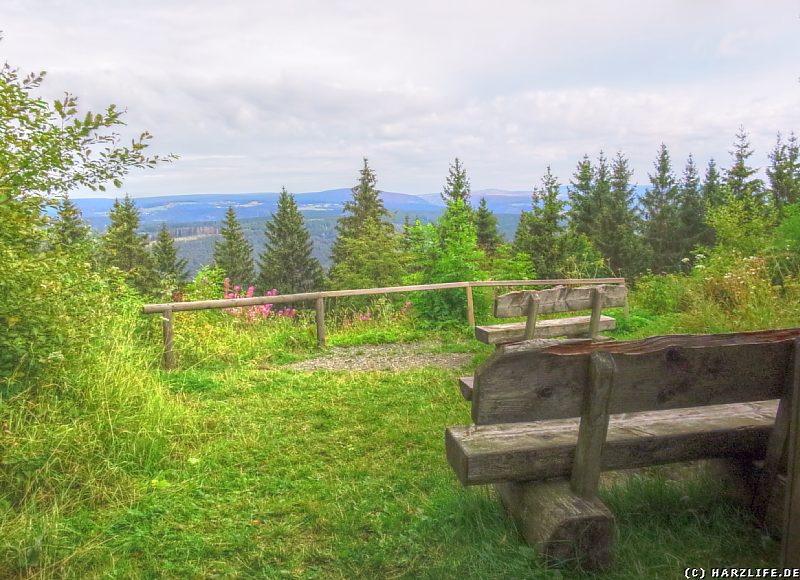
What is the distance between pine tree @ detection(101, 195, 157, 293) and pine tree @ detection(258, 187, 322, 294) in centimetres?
1418

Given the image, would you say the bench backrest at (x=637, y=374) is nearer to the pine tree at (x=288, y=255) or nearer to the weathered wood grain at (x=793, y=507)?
the weathered wood grain at (x=793, y=507)

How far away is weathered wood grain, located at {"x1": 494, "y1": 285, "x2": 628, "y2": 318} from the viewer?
5.39 metres

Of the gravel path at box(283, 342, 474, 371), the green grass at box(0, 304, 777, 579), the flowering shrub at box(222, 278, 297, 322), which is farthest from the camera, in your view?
the flowering shrub at box(222, 278, 297, 322)

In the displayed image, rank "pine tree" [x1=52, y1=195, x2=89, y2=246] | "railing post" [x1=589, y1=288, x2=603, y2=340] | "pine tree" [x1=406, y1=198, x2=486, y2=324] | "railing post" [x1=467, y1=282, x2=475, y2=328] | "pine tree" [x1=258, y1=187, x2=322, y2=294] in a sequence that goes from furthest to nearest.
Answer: "pine tree" [x1=258, y1=187, x2=322, y2=294], "pine tree" [x1=406, y1=198, x2=486, y2=324], "railing post" [x1=467, y1=282, x2=475, y2=328], "railing post" [x1=589, y1=288, x2=603, y2=340], "pine tree" [x1=52, y1=195, x2=89, y2=246]

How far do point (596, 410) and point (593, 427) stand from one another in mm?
93

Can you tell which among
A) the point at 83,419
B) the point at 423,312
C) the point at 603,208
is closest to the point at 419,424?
the point at 83,419

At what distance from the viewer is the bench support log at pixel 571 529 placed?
83.2 inches

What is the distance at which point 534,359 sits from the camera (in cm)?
201

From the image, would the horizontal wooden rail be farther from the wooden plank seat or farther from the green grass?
the wooden plank seat

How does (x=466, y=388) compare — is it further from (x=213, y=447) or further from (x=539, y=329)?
(x=539, y=329)

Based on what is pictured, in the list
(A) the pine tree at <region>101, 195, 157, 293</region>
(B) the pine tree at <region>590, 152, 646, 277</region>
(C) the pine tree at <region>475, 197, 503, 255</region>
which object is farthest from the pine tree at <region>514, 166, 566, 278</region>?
(A) the pine tree at <region>101, 195, 157, 293</region>

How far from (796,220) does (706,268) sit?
1.66 meters

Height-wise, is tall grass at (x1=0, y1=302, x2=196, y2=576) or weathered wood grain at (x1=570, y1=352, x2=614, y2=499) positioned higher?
weathered wood grain at (x1=570, y1=352, x2=614, y2=499)

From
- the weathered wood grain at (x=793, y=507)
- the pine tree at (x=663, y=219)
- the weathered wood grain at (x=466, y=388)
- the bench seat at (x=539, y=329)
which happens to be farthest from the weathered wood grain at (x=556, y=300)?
the pine tree at (x=663, y=219)
